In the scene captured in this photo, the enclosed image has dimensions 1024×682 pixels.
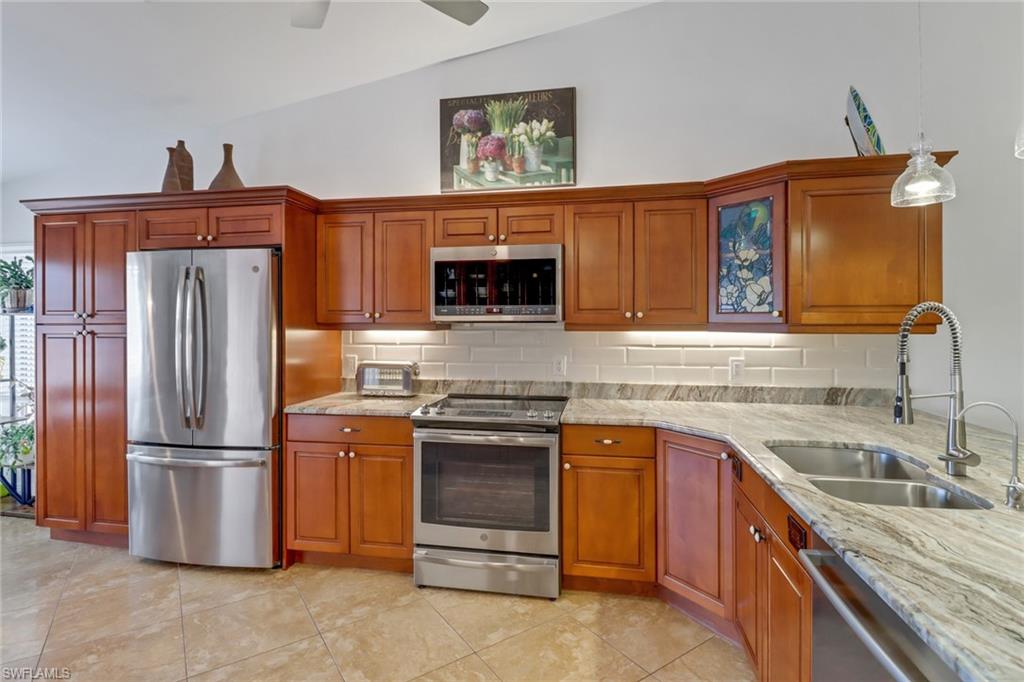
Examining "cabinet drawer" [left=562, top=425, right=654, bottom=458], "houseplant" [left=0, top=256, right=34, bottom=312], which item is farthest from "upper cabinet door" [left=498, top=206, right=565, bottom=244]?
"houseplant" [left=0, top=256, right=34, bottom=312]

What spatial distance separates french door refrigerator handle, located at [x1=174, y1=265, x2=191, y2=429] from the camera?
2602 mm

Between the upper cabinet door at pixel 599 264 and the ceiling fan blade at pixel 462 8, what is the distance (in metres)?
1.06

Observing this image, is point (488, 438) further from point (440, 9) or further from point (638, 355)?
point (440, 9)

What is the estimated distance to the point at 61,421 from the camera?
2893 millimetres

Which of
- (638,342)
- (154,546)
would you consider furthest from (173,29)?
(638,342)

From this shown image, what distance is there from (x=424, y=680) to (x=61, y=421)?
285cm

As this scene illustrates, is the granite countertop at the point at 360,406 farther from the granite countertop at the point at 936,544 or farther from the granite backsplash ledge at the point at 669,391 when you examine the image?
the granite countertop at the point at 936,544

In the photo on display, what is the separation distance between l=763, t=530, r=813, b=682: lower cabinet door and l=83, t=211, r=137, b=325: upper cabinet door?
3595mm

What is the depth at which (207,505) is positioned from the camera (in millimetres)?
2613

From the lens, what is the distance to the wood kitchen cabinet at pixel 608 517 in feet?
7.55

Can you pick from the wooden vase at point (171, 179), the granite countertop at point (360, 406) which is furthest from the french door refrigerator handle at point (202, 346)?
the wooden vase at point (171, 179)

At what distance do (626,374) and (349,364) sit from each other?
1.90 meters

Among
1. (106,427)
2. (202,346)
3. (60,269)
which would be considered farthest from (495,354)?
(60,269)

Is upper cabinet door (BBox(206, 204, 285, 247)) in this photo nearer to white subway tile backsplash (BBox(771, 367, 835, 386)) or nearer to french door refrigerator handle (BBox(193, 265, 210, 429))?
french door refrigerator handle (BBox(193, 265, 210, 429))
